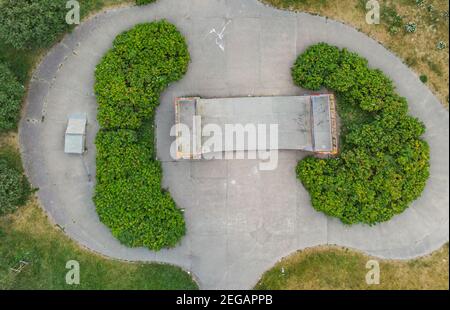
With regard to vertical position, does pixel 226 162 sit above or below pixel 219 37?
below

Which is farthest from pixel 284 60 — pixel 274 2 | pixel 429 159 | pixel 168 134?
pixel 429 159

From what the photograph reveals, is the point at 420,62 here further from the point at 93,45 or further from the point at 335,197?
the point at 93,45

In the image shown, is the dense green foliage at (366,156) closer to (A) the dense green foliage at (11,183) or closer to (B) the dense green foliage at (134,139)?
(B) the dense green foliage at (134,139)

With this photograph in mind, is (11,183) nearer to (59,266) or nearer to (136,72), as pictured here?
(59,266)

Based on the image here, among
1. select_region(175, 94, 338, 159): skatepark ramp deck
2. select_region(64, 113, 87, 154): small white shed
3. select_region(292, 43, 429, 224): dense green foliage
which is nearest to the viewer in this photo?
select_region(175, 94, 338, 159): skatepark ramp deck

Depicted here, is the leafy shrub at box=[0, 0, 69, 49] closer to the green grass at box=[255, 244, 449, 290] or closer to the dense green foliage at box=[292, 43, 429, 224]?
the dense green foliage at box=[292, 43, 429, 224]

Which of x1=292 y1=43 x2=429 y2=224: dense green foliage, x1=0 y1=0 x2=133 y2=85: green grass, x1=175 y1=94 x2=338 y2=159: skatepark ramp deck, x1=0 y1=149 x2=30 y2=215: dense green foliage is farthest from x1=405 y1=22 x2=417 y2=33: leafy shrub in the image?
x1=0 y1=149 x2=30 y2=215: dense green foliage

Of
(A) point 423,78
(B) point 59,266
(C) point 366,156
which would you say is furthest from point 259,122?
(B) point 59,266
